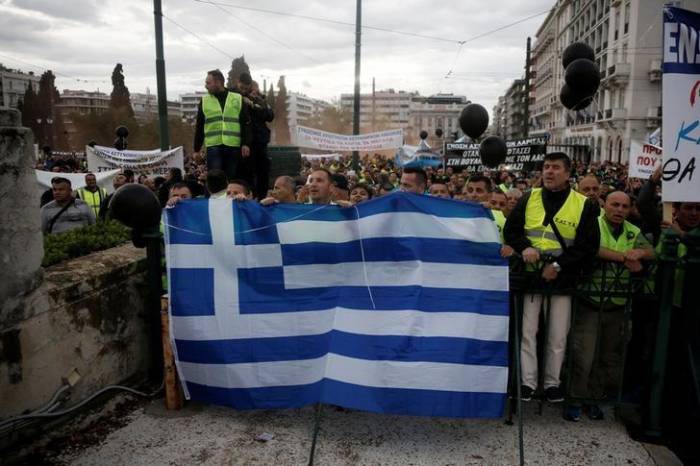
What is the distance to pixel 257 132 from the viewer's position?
7039 millimetres

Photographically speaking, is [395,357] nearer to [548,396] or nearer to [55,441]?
[548,396]

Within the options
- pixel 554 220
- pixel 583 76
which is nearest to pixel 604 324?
pixel 554 220

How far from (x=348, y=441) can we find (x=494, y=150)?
8210mm

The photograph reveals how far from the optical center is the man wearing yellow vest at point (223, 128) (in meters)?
6.31

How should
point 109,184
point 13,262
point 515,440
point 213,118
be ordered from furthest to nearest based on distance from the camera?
point 109,184 → point 213,118 → point 515,440 → point 13,262

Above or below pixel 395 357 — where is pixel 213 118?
above

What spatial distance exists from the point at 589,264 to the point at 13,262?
3580 millimetres

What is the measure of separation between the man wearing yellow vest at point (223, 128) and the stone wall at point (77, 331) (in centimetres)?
247

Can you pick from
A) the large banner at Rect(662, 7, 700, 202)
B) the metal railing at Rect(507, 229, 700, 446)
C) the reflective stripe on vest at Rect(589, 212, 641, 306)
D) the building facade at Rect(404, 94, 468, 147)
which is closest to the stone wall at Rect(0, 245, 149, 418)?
the metal railing at Rect(507, 229, 700, 446)

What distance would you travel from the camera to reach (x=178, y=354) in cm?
359

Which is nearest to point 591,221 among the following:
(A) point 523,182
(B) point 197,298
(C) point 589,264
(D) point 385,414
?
(C) point 589,264

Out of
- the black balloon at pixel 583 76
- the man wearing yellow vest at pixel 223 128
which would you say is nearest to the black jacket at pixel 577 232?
the man wearing yellow vest at pixel 223 128

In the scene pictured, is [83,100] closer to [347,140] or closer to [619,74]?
[619,74]

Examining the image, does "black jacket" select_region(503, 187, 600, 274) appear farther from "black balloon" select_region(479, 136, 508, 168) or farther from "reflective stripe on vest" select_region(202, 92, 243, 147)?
"black balloon" select_region(479, 136, 508, 168)
